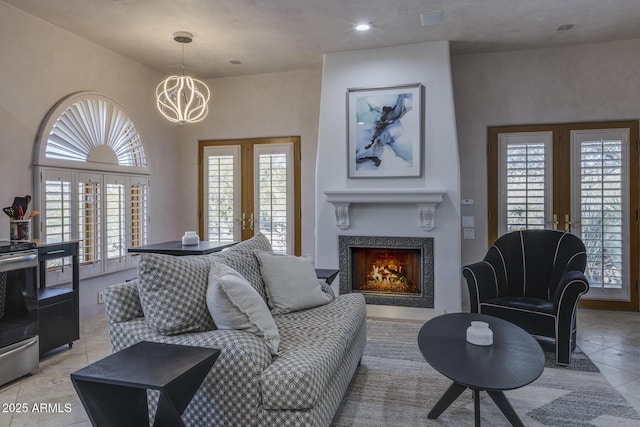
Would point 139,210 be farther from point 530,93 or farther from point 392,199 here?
point 530,93

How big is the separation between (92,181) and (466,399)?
161 inches

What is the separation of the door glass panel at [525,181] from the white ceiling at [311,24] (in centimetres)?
109

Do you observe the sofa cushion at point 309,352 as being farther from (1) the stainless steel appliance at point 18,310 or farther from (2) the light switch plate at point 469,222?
(2) the light switch plate at point 469,222

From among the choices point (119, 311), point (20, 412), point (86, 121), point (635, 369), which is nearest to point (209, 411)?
point (119, 311)

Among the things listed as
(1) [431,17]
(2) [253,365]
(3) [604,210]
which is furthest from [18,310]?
(3) [604,210]

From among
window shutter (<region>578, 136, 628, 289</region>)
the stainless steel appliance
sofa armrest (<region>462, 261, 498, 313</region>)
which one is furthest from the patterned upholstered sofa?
window shutter (<region>578, 136, 628, 289</region>)

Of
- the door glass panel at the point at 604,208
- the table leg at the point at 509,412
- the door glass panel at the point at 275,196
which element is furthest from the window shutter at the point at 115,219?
the door glass panel at the point at 604,208

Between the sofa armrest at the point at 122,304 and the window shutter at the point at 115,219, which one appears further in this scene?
the window shutter at the point at 115,219

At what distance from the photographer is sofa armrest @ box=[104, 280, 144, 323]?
7.12 feet

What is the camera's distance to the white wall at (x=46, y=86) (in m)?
3.59

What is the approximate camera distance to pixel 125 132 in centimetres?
493

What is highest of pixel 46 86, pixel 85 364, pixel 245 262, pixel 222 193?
pixel 46 86

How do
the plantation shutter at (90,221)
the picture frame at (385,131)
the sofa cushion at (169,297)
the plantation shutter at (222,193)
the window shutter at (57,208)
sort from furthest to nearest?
the plantation shutter at (222,193) < the picture frame at (385,131) < the plantation shutter at (90,221) < the window shutter at (57,208) < the sofa cushion at (169,297)

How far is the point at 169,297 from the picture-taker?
2.07 metres
